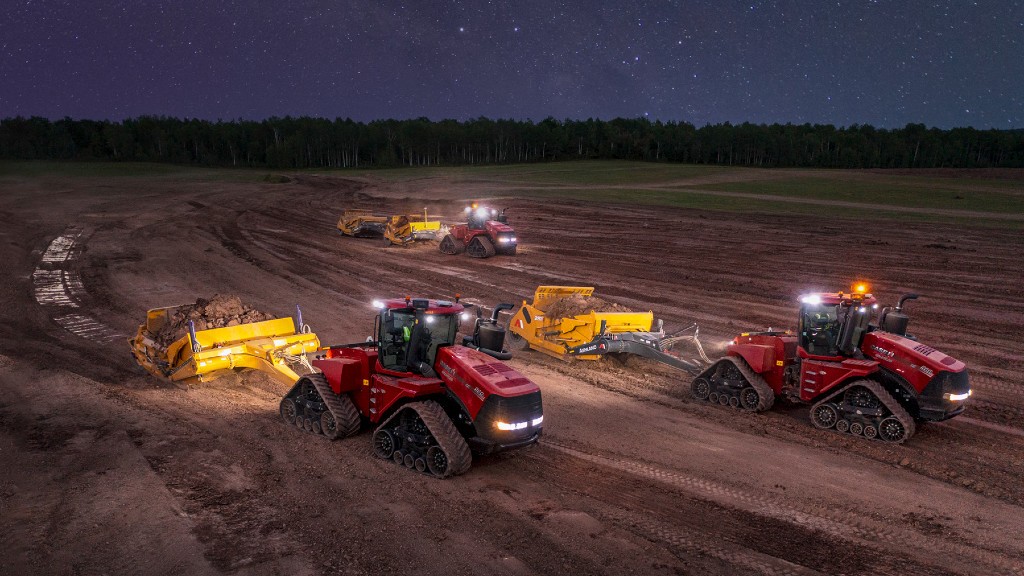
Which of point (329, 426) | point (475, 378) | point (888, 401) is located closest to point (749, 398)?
point (888, 401)

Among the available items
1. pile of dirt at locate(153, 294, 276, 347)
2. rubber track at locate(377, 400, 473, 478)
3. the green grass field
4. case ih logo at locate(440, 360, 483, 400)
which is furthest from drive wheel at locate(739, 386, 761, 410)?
the green grass field

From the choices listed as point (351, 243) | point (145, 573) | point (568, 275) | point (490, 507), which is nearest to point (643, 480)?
point (490, 507)

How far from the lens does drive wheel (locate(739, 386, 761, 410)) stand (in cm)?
1159

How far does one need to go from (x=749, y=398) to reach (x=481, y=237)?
1810 centimetres

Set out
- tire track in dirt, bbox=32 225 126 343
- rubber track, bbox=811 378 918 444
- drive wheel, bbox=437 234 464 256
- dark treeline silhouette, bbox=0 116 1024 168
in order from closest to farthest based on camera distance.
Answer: rubber track, bbox=811 378 918 444
tire track in dirt, bbox=32 225 126 343
drive wheel, bbox=437 234 464 256
dark treeline silhouette, bbox=0 116 1024 168

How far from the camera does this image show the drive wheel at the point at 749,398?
1159 cm

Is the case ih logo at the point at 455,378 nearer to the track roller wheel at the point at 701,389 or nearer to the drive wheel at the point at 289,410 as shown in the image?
the drive wheel at the point at 289,410

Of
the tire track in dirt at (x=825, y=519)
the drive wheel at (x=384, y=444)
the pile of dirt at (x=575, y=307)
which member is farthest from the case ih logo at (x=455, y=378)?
the pile of dirt at (x=575, y=307)

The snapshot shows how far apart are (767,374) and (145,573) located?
9.39 meters

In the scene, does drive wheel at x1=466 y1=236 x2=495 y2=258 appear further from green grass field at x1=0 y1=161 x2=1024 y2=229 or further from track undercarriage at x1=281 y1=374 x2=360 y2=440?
green grass field at x1=0 y1=161 x2=1024 y2=229

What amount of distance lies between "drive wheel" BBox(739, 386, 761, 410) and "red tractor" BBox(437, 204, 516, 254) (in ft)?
57.6

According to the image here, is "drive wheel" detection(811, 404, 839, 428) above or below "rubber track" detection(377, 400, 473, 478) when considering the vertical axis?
below

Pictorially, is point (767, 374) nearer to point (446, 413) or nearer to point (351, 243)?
point (446, 413)

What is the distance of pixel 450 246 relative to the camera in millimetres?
29453
